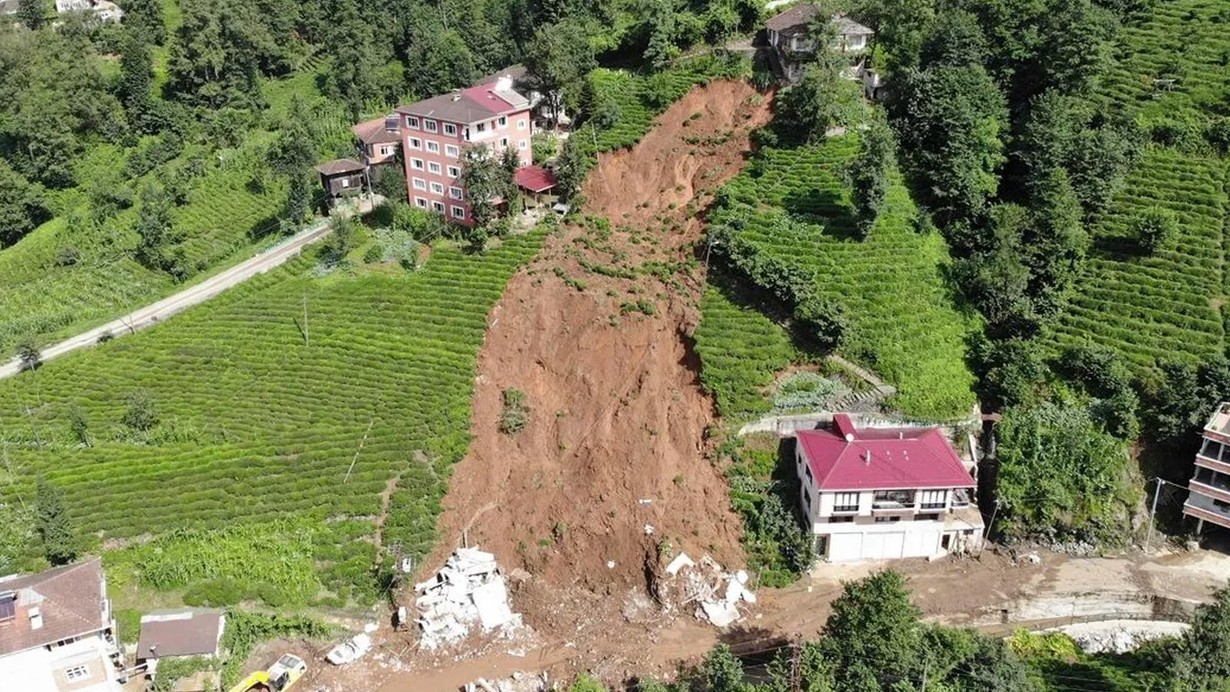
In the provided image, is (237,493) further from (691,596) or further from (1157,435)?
(1157,435)

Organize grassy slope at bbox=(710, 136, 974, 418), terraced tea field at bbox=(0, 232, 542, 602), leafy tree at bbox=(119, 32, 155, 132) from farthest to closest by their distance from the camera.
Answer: leafy tree at bbox=(119, 32, 155, 132), grassy slope at bbox=(710, 136, 974, 418), terraced tea field at bbox=(0, 232, 542, 602)

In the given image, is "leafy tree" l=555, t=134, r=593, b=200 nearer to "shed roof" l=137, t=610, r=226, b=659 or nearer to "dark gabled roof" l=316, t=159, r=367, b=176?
"dark gabled roof" l=316, t=159, r=367, b=176

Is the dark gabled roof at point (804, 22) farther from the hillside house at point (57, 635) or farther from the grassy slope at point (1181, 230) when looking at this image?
the hillside house at point (57, 635)

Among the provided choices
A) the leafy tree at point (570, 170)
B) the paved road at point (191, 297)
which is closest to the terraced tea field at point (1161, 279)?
the leafy tree at point (570, 170)

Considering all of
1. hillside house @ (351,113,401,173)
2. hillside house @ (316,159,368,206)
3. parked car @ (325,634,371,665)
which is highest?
hillside house @ (351,113,401,173)

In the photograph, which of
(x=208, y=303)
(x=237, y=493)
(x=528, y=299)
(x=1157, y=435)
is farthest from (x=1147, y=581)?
(x=208, y=303)

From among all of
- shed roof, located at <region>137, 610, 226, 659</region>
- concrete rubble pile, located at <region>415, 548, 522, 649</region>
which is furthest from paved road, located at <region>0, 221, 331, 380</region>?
concrete rubble pile, located at <region>415, 548, 522, 649</region>

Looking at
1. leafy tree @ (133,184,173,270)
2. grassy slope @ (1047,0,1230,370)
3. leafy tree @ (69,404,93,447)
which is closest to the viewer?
grassy slope @ (1047,0,1230,370)

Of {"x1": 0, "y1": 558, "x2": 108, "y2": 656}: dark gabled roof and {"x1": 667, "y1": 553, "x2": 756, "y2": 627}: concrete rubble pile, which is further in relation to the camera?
{"x1": 667, "y1": 553, "x2": 756, "y2": 627}: concrete rubble pile

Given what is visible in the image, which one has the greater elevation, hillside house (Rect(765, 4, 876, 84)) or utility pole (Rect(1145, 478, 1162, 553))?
hillside house (Rect(765, 4, 876, 84))
